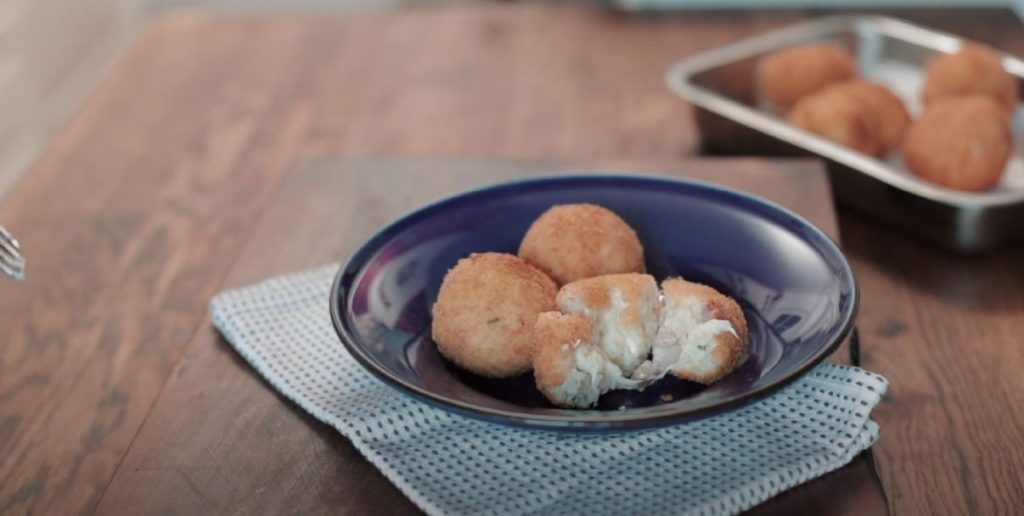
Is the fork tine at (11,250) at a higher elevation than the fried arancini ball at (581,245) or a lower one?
higher

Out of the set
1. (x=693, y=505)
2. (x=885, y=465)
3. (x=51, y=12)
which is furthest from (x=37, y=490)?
(x=51, y=12)

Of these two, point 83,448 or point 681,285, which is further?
point 83,448

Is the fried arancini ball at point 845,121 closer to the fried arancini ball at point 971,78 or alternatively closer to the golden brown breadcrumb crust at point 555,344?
the fried arancini ball at point 971,78

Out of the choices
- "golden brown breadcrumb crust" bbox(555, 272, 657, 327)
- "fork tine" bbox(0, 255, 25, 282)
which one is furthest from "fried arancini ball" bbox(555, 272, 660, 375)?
"fork tine" bbox(0, 255, 25, 282)

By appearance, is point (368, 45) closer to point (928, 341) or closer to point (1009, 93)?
point (1009, 93)

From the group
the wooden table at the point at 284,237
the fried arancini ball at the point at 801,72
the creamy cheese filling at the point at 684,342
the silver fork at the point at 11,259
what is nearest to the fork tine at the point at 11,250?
the silver fork at the point at 11,259
